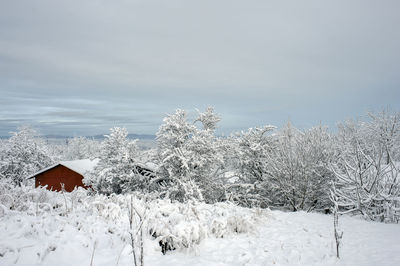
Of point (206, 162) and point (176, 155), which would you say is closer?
point (176, 155)

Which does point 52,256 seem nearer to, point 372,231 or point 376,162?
point 372,231

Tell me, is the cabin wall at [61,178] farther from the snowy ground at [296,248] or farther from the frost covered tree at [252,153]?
the snowy ground at [296,248]

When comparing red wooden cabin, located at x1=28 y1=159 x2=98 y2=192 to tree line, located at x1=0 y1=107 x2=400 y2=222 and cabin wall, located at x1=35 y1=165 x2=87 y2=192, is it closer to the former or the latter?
cabin wall, located at x1=35 y1=165 x2=87 y2=192

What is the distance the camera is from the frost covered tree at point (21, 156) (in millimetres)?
28062

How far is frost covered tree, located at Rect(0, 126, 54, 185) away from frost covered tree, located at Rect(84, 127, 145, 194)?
17619 mm

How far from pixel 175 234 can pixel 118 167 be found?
37.3 feet

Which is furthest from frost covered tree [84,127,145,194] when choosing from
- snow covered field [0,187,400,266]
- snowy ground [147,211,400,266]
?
snowy ground [147,211,400,266]

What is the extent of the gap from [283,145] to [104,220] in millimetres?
11429

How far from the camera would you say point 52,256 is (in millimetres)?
4469

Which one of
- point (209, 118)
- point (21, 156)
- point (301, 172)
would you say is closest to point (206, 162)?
point (209, 118)

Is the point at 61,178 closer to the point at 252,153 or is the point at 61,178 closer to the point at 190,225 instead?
the point at 252,153

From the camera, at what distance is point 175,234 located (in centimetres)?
544

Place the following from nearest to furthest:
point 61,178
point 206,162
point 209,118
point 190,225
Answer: point 190,225
point 206,162
point 209,118
point 61,178

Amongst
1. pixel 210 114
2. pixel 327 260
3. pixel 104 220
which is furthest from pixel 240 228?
pixel 210 114
